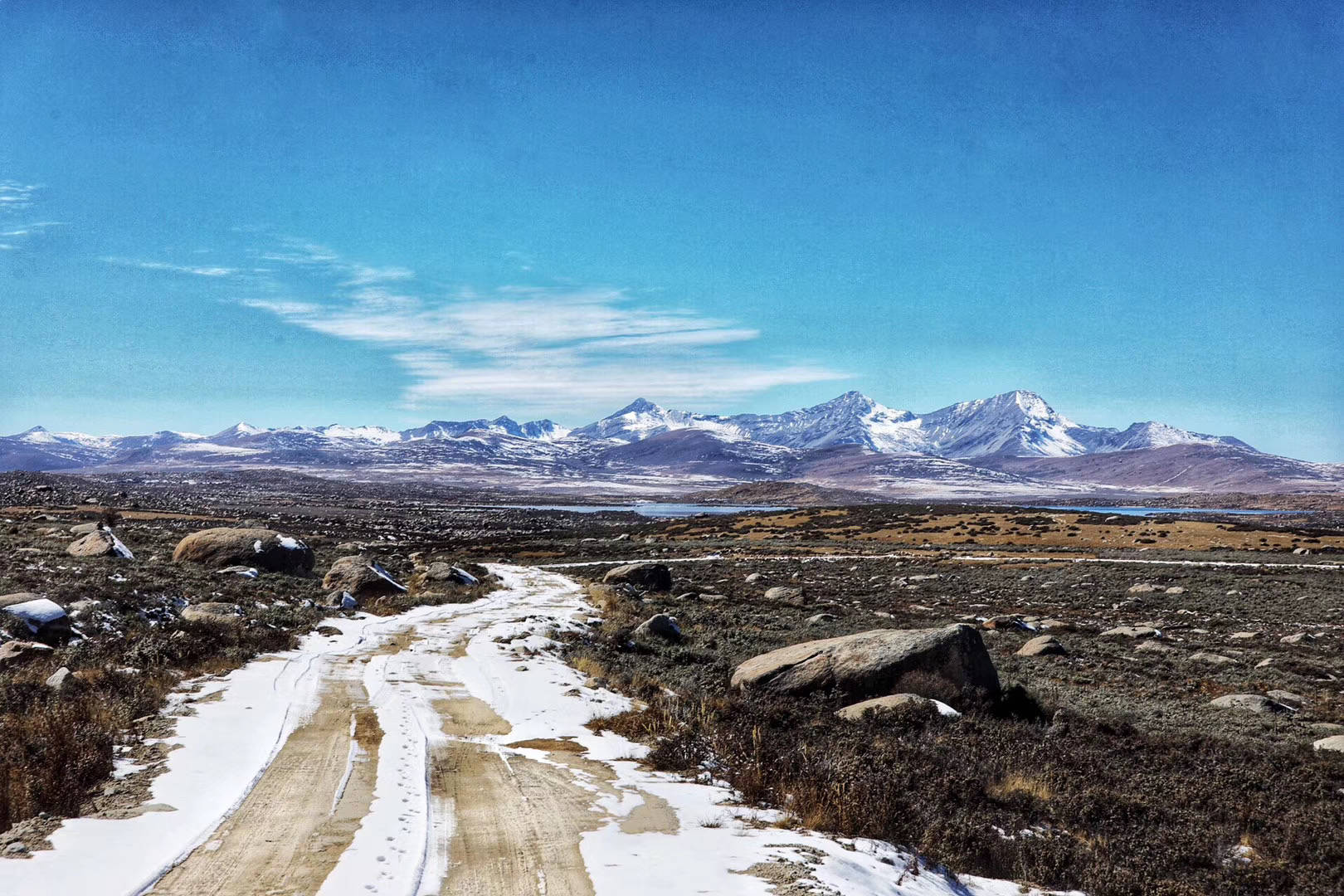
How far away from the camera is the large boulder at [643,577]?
3969 cm

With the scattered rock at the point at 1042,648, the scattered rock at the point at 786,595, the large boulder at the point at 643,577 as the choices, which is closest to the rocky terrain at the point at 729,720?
the scattered rock at the point at 1042,648

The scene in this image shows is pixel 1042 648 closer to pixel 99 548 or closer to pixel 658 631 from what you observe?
pixel 658 631

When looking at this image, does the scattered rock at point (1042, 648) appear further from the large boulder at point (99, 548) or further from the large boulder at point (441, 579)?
the large boulder at point (99, 548)

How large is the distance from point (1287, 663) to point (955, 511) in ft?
314

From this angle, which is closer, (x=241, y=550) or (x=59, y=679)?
(x=59, y=679)

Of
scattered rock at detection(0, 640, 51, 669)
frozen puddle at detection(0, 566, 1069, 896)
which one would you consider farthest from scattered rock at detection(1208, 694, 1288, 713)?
scattered rock at detection(0, 640, 51, 669)

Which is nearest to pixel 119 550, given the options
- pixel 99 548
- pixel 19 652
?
pixel 99 548

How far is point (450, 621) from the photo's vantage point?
24.3 m

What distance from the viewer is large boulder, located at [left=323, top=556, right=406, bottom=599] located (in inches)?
1129

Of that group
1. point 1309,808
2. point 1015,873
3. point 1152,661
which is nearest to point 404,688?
point 1015,873

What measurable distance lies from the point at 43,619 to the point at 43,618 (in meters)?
0.03

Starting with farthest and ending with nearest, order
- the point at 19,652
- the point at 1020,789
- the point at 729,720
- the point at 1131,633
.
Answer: the point at 1131,633 < the point at 19,652 < the point at 729,720 < the point at 1020,789

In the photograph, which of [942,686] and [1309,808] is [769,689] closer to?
[942,686]

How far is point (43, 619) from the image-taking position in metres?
14.2
